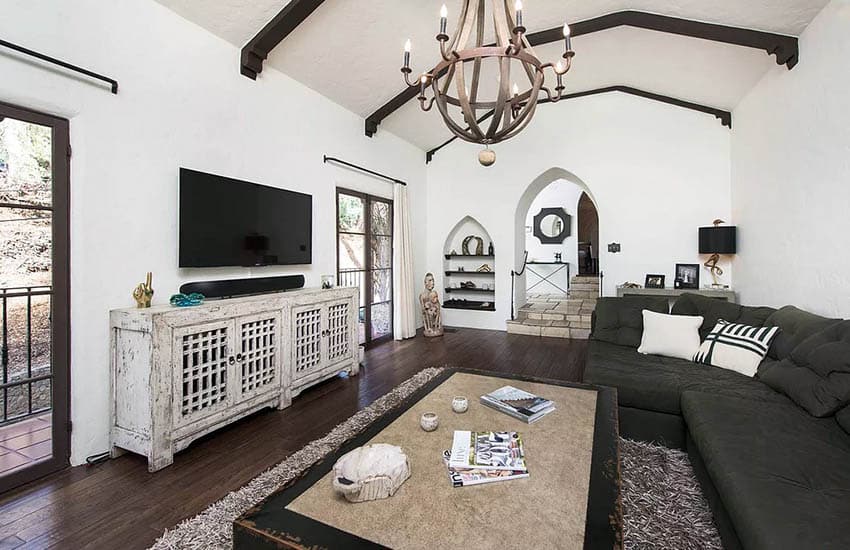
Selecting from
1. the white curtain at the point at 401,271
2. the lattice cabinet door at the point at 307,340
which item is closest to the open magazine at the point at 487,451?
the lattice cabinet door at the point at 307,340

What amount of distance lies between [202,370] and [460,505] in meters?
2.12

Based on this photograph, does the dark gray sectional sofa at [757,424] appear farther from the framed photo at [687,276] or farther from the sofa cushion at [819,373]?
the framed photo at [687,276]

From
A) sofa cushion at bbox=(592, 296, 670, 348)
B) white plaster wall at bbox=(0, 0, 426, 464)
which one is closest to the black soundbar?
white plaster wall at bbox=(0, 0, 426, 464)

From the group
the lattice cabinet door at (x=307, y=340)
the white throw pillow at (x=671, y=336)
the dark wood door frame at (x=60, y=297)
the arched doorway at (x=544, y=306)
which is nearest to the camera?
the dark wood door frame at (x=60, y=297)

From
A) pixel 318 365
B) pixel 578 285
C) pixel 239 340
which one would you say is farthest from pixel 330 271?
pixel 578 285

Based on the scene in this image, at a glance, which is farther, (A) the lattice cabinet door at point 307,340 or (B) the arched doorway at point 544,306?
(B) the arched doorway at point 544,306

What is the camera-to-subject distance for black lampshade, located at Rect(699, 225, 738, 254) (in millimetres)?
4754

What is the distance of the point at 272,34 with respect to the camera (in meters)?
3.31

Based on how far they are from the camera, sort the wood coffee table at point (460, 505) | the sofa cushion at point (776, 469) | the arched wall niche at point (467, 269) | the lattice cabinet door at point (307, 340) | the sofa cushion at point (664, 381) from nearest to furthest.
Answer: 1. the wood coffee table at point (460, 505)
2. the sofa cushion at point (776, 469)
3. the sofa cushion at point (664, 381)
4. the lattice cabinet door at point (307, 340)
5. the arched wall niche at point (467, 269)

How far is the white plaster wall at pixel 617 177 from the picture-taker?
17.4 ft

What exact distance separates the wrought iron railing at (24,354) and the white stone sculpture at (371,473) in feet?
7.07

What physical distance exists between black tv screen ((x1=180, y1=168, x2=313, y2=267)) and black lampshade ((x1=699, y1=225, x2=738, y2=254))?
4.86 m

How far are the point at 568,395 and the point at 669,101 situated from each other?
16.3 ft

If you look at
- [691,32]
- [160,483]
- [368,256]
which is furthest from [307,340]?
[691,32]
